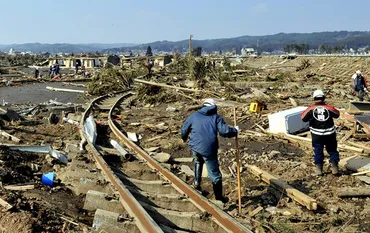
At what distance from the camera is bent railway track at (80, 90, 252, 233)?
568 cm

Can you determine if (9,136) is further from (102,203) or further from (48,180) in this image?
(102,203)

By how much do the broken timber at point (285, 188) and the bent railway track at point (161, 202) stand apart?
1.62 metres

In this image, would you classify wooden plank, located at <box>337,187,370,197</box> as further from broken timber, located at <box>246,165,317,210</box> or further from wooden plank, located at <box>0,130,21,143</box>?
wooden plank, located at <box>0,130,21,143</box>

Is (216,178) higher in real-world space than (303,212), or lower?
higher

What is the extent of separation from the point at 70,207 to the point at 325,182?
4.62 m

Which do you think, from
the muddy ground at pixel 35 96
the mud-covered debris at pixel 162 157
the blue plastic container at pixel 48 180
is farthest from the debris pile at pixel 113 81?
the blue plastic container at pixel 48 180

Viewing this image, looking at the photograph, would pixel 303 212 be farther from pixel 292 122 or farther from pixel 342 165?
pixel 292 122

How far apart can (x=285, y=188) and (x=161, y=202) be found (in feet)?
7.00

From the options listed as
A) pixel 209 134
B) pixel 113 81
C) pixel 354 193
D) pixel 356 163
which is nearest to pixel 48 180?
pixel 209 134

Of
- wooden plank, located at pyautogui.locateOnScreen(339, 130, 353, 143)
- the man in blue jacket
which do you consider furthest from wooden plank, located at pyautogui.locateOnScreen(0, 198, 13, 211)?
wooden plank, located at pyautogui.locateOnScreen(339, 130, 353, 143)

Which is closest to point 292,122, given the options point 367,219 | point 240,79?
point 367,219

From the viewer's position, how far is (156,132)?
13078 mm

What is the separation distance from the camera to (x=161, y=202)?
22.7 ft

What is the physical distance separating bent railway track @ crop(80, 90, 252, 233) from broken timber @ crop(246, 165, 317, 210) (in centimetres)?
162
